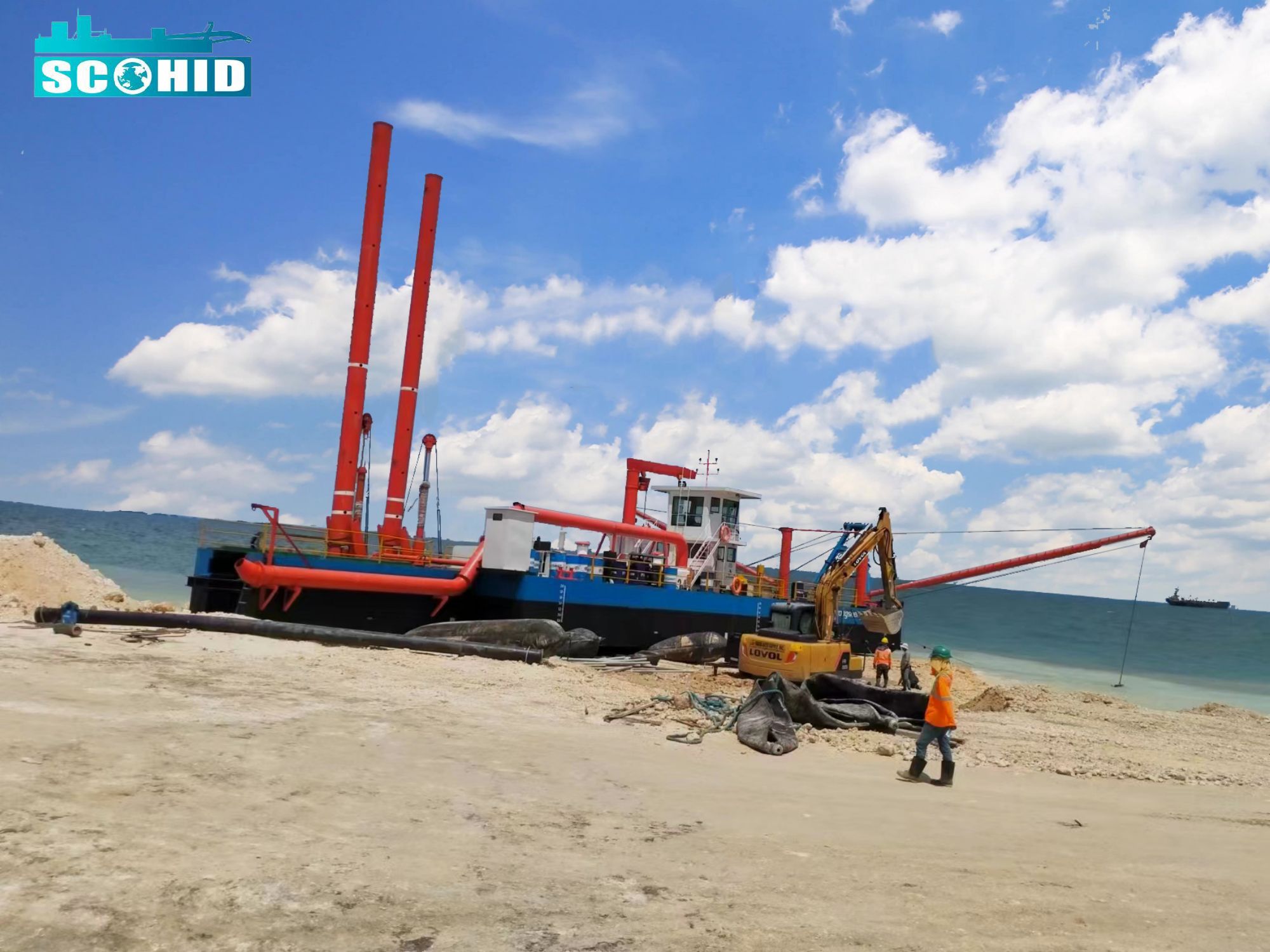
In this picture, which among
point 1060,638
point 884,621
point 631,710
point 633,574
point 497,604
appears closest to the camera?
point 631,710

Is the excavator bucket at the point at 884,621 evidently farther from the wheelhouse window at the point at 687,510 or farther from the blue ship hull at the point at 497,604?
the wheelhouse window at the point at 687,510

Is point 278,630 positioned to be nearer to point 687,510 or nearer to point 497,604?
point 497,604

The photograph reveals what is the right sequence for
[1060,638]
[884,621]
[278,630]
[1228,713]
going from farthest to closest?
[1060,638] → [1228,713] → [884,621] → [278,630]

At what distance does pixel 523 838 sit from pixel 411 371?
23823 millimetres

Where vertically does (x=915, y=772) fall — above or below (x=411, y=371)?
below

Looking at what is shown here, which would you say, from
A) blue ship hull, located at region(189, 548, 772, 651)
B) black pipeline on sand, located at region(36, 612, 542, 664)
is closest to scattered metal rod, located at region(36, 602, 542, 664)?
black pipeline on sand, located at region(36, 612, 542, 664)

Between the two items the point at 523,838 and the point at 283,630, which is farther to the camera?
the point at 283,630

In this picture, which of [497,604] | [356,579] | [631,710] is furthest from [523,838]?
[497,604]

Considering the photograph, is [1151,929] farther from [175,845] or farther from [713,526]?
[713,526]

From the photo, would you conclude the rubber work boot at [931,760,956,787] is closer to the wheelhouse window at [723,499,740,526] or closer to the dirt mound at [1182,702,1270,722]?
the dirt mound at [1182,702,1270,722]

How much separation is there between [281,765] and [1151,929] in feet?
20.0

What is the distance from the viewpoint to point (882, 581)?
21.2 m

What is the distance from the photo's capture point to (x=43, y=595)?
23.1 m

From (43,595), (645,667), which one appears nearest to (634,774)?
(645,667)
